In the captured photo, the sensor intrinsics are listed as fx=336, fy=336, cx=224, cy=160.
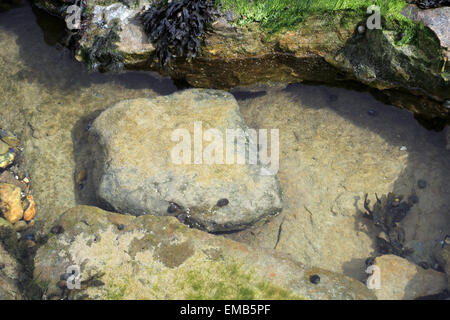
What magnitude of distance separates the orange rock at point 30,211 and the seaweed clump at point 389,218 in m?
5.55

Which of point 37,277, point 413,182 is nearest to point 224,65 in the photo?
point 413,182

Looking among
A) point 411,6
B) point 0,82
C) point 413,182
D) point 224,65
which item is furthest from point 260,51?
point 0,82

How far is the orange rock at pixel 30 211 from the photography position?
5.64 meters

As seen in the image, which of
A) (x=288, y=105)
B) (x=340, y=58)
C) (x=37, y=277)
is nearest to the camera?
(x=37, y=277)

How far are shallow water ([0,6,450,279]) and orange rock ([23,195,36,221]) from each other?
0.10 metres

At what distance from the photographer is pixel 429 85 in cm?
473

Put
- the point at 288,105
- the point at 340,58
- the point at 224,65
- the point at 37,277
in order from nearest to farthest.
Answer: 1. the point at 37,277
2. the point at 340,58
3. the point at 224,65
4. the point at 288,105

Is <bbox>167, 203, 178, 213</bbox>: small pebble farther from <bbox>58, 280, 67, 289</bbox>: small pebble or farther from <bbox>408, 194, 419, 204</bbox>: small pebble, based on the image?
<bbox>408, 194, 419, 204</bbox>: small pebble

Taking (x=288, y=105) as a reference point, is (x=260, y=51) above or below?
above

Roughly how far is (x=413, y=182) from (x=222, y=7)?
4197mm

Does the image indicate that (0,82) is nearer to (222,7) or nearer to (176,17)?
(176,17)
